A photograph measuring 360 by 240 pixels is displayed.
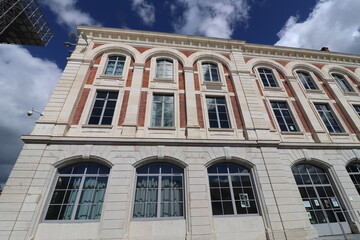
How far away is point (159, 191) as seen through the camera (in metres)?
6.77

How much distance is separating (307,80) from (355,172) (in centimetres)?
678

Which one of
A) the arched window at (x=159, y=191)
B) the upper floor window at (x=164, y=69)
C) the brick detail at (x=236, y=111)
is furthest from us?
the upper floor window at (x=164, y=69)

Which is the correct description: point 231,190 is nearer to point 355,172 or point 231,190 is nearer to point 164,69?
point 355,172

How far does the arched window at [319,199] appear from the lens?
23.7 ft

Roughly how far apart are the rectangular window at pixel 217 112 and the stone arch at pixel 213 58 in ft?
9.51

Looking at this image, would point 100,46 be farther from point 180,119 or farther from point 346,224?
point 346,224

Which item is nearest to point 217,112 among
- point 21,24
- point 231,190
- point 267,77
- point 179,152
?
point 179,152

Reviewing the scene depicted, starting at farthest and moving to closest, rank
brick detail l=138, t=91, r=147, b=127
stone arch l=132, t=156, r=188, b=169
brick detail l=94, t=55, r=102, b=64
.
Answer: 1. brick detail l=94, t=55, r=102, b=64
2. brick detail l=138, t=91, r=147, b=127
3. stone arch l=132, t=156, r=188, b=169

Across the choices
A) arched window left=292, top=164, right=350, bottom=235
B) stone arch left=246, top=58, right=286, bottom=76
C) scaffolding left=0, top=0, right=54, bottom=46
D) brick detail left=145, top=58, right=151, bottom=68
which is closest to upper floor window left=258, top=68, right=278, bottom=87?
stone arch left=246, top=58, right=286, bottom=76

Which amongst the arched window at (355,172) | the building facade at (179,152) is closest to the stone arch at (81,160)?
the building facade at (179,152)

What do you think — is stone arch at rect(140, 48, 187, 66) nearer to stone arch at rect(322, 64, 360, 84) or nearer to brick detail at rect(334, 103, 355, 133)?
brick detail at rect(334, 103, 355, 133)

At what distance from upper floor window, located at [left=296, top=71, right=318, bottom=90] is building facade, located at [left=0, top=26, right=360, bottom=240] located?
0.10 metres

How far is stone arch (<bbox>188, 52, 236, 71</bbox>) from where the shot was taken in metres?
11.2

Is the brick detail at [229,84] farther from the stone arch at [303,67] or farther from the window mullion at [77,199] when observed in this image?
the window mullion at [77,199]
